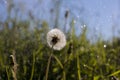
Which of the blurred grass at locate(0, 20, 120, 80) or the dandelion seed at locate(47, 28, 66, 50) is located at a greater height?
the dandelion seed at locate(47, 28, 66, 50)

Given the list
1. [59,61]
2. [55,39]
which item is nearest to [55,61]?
[59,61]

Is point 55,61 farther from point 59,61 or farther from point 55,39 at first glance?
point 55,39

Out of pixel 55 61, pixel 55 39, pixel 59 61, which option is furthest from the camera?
pixel 55 61

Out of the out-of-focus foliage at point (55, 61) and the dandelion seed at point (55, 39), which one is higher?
the dandelion seed at point (55, 39)

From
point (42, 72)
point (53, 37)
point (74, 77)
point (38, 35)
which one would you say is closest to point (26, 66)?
point (42, 72)

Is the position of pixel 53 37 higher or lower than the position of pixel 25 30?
higher

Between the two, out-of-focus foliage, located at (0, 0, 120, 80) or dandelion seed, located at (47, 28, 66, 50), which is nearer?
dandelion seed, located at (47, 28, 66, 50)

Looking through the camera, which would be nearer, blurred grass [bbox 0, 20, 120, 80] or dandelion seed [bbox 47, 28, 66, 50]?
→ dandelion seed [bbox 47, 28, 66, 50]

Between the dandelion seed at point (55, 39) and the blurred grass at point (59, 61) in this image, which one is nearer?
the dandelion seed at point (55, 39)

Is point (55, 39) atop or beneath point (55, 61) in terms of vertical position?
atop

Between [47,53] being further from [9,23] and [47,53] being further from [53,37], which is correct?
[9,23]

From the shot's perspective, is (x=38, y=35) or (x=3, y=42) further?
(x=3, y=42)
